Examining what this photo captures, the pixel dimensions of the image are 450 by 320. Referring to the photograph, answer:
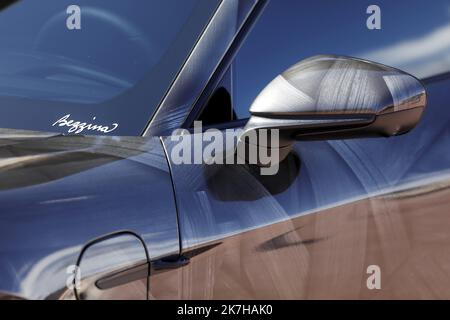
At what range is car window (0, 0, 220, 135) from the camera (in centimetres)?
161

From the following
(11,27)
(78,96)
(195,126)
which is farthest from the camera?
(11,27)

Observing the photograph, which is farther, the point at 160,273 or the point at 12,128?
the point at 12,128

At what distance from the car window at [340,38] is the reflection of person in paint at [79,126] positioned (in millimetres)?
331

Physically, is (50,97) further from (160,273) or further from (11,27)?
(160,273)

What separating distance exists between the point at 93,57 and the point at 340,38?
2.21 feet

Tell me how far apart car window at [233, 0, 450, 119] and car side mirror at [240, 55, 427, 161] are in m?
0.18

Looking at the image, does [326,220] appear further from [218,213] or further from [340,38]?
[340,38]

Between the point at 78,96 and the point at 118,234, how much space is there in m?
0.51

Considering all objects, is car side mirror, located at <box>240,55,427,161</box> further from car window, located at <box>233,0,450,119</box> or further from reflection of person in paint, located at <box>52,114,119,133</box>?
reflection of person in paint, located at <box>52,114,119,133</box>

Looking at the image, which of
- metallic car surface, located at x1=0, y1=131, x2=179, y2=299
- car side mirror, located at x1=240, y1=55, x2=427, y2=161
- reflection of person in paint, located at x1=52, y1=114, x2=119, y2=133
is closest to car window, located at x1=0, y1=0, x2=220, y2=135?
reflection of person in paint, located at x1=52, y1=114, x2=119, y2=133

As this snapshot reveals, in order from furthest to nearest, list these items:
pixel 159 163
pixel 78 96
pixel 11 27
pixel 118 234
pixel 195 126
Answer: pixel 11 27, pixel 78 96, pixel 195 126, pixel 159 163, pixel 118 234

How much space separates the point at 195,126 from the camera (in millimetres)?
1569
